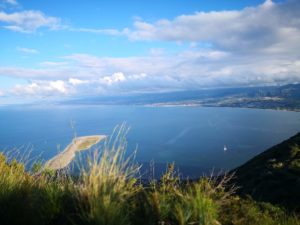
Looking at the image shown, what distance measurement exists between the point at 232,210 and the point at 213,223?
1085 millimetres

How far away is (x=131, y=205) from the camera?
454cm

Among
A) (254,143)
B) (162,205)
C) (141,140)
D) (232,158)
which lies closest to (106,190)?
(162,205)

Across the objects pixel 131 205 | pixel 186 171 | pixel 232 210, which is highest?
pixel 131 205

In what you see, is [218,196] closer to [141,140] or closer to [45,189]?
[45,189]

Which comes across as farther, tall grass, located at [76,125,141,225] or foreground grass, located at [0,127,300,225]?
foreground grass, located at [0,127,300,225]

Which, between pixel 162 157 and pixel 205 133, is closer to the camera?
pixel 162 157

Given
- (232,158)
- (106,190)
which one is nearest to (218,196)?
(106,190)

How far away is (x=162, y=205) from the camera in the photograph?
4.39m

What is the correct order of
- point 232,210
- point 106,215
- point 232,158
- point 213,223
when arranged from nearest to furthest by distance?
point 106,215
point 213,223
point 232,210
point 232,158

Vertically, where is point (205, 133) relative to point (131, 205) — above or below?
below

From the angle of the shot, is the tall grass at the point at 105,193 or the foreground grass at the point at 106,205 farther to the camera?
the foreground grass at the point at 106,205

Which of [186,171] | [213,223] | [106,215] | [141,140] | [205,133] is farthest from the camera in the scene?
[205,133]

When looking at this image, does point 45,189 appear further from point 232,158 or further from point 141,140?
point 141,140

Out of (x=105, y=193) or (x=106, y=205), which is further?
(x=105, y=193)
